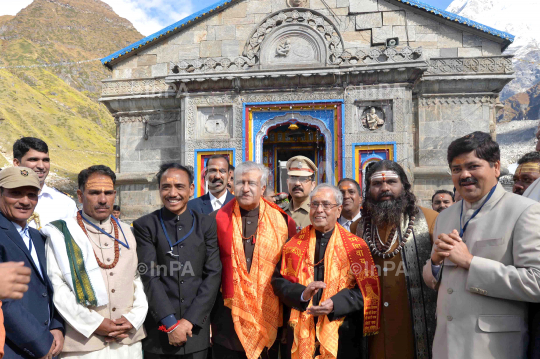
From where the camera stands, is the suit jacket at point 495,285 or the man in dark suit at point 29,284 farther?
the man in dark suit at point 29,284

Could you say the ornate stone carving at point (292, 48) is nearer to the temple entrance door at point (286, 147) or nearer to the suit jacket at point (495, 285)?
the temple entrance door at point (286, 147)

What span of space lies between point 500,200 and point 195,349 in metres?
2.22

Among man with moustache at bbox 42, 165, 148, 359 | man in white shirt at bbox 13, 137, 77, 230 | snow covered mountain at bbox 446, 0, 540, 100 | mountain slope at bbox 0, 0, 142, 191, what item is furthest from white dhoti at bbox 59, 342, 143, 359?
snow covered mountain at bbox 446, 0, 540, 100

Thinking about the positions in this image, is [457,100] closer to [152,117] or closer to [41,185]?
[152,117]

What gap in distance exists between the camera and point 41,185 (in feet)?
12.8

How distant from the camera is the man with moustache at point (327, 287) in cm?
291

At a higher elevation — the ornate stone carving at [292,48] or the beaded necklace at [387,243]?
the ornate stone carving at [292,48]

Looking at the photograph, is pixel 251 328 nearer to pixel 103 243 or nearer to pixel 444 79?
pixel 103 243

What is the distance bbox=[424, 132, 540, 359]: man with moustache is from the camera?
7.23ft

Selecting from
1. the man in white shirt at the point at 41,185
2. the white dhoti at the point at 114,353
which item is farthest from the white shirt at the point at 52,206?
the white dhoti at the point at 114,353

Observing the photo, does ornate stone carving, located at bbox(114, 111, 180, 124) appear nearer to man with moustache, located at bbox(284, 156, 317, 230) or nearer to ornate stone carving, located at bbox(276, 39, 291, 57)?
ornate stone carving, located at bbox(276, 39, 291, 57)

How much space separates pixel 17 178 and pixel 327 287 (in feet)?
7.13

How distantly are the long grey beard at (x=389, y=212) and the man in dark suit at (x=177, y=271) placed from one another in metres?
1.28

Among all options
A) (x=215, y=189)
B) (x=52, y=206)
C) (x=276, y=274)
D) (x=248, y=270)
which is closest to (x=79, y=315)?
(x=248, y=270)
